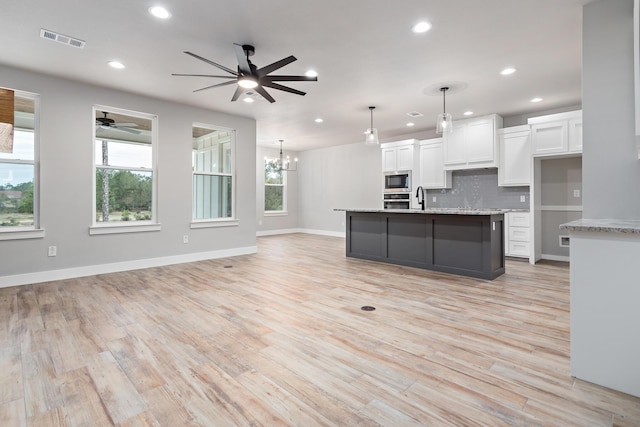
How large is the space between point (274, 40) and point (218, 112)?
3136mm

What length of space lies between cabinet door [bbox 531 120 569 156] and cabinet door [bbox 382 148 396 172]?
2.83 metres

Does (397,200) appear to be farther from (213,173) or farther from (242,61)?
(242,61)

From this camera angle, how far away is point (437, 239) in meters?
4.90

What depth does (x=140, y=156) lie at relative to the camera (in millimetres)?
5406

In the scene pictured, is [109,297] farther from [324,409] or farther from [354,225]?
[354,225]

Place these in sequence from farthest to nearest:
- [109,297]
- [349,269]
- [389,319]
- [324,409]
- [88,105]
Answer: [349,269]
[88,105]
[109,297]
[389,319]
[324,409]

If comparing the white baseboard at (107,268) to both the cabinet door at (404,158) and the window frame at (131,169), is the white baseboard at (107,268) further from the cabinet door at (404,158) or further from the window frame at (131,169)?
the cabinet door at (404,158)

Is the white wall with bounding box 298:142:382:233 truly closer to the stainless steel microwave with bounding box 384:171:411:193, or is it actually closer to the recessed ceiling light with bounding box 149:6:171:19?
the stainless steel microwave with bounding box 384:171:411:193

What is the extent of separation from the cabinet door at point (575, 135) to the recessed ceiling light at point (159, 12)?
19.3ft

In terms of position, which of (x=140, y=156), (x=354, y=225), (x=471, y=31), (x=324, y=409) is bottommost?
(x=324, y=409)

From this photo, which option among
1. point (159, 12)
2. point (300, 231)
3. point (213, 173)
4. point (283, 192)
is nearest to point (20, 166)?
point (213, 173)

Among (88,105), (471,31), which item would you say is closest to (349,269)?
(471,31)

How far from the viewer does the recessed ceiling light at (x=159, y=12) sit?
2895mm

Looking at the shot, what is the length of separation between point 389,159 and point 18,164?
6664 mm
